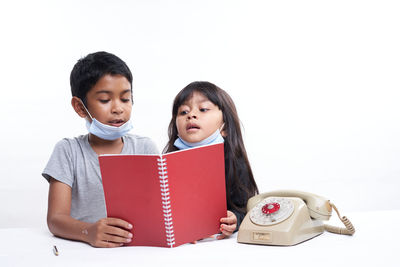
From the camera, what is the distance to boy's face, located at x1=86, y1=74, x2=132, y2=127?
1671 mm

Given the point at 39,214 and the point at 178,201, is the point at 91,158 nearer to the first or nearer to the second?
the point at 178,201

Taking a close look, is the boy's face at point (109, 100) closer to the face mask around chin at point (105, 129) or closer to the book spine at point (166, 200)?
the face mask around chin at point (105, 129)

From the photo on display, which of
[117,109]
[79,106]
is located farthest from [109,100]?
[79,106]

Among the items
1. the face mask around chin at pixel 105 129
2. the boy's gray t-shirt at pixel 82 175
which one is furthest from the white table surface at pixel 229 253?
the face mask around chin at pixel 105 129

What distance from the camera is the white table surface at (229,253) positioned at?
1.12 m

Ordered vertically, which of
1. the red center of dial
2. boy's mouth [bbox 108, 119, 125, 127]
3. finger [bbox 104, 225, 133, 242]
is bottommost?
finger [bbox 104, 225, 133, 242]

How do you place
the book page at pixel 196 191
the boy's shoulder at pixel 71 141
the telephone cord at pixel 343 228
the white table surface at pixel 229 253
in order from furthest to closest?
the boy's shoulder at pixel 71 141, the telephone cord at pixel 343 228, the book page at pixel 196 191, the white table surface at pixel 229 253

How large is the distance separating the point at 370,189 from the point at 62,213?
2395 millimetres

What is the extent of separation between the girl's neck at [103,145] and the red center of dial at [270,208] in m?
0.73

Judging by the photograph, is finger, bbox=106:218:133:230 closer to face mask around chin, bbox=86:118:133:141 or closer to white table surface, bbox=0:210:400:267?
white table surface, bbox=0:210:400:267

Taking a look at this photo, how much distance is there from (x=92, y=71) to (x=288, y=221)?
911 millimetres

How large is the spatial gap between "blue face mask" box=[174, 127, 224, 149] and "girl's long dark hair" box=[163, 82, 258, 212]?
76 mm

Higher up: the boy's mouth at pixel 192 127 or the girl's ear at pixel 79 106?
the girl's ear at pixel 79 106

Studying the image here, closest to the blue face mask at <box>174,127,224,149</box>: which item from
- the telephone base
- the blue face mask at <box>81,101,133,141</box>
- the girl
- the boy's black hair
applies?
the girl
